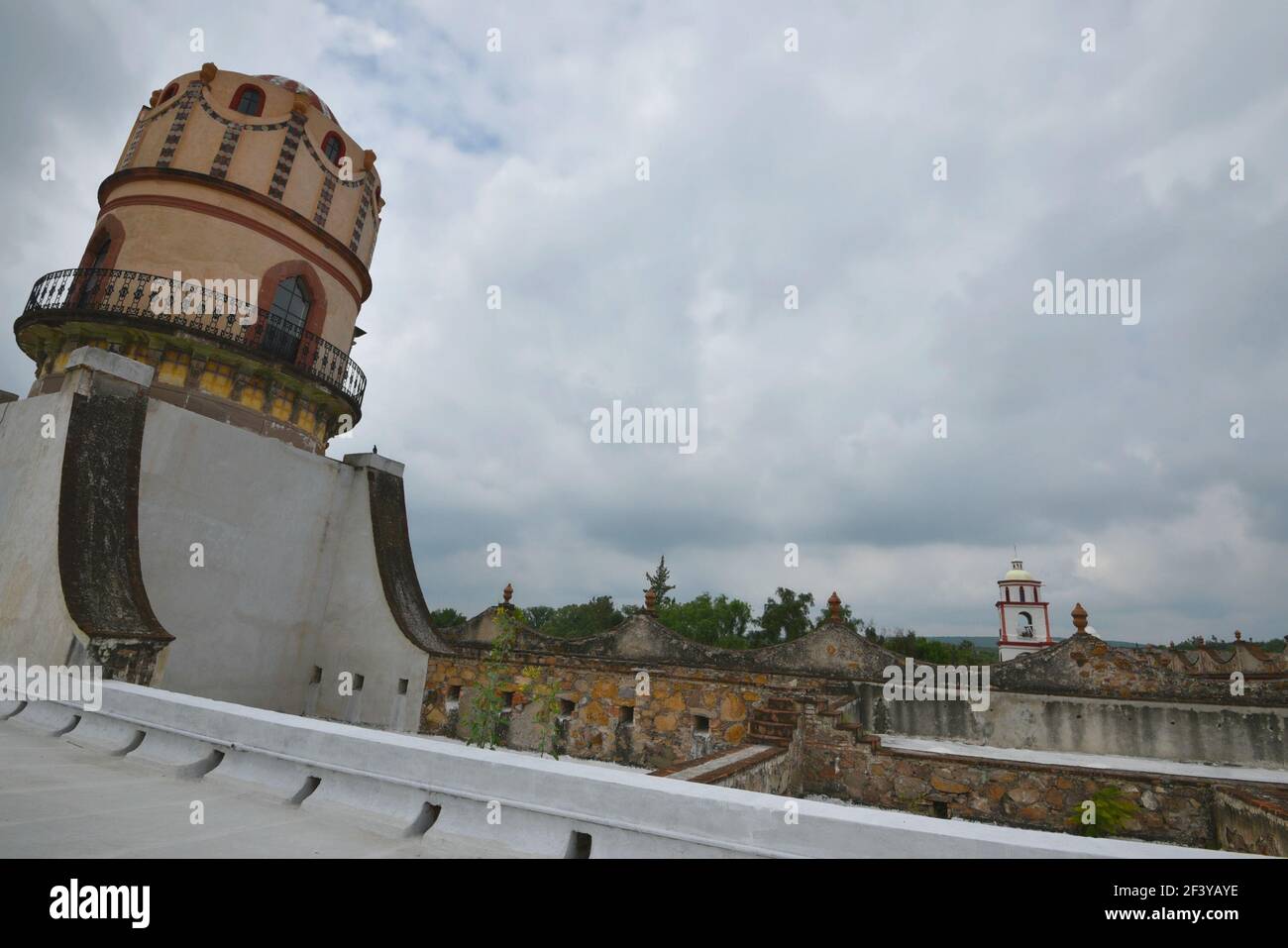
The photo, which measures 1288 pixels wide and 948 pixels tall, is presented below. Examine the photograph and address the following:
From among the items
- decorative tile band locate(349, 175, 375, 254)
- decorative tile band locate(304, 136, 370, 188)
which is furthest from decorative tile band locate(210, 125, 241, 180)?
decorative tile band locate(349, 175, 375, 254)

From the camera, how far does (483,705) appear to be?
620 cm

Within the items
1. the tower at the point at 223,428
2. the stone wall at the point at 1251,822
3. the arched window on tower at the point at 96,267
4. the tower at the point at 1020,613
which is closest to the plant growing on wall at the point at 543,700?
the tower at the point at 223,428

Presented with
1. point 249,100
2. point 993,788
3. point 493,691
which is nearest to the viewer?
point 493,691

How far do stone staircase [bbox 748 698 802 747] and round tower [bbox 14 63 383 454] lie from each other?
31.7 feet

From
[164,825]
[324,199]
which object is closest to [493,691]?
[164,825]

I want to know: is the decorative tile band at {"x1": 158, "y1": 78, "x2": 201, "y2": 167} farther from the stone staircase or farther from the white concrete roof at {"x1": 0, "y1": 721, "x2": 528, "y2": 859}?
the stone staircase

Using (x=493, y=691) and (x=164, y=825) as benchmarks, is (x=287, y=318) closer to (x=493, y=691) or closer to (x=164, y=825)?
(x=493, y=691)

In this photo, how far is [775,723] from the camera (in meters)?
7.03

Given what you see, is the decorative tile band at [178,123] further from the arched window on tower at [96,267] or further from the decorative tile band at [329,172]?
the decorative tile band at [329,172]

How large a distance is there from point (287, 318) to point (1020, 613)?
36.3 m

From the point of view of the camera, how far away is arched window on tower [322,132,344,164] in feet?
44.1

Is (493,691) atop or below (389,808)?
atop

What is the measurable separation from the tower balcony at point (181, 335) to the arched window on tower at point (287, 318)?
0.02 meters
